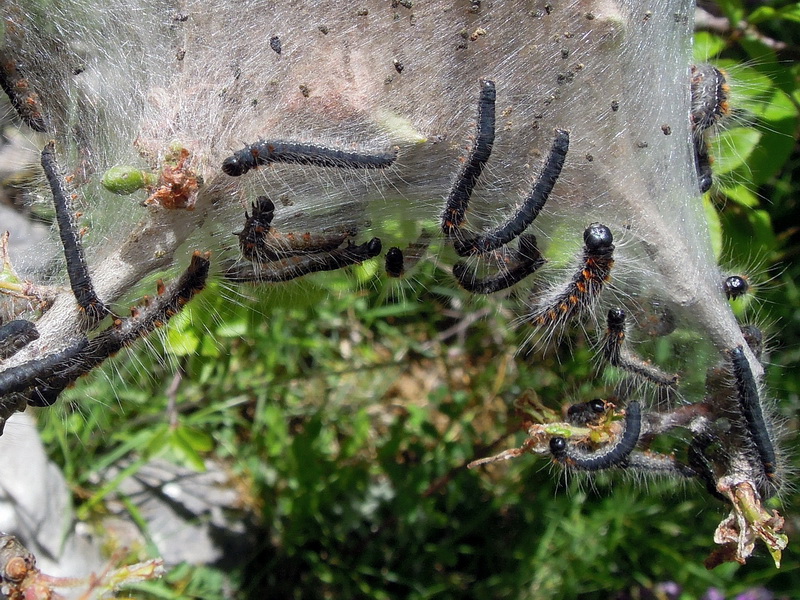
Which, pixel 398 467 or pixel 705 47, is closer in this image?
pixel 705 47

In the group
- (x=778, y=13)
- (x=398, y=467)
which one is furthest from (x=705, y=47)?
(x=398, y=467)

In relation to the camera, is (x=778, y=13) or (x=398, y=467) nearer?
(x=778, y=13)

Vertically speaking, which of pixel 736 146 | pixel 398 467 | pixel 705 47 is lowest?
pixel 398 467

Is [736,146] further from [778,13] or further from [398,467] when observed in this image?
[398,467]

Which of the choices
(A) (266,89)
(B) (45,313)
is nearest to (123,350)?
(B) (45,313)

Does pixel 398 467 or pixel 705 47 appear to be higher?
pixel 705 47

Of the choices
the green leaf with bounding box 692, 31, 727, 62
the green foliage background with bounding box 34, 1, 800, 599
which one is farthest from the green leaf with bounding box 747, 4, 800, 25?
the green foliage background with bounding box 34, 1, 800, 599

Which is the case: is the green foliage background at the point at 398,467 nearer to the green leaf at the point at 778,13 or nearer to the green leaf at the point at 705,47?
the green leaf at the point at 778,13

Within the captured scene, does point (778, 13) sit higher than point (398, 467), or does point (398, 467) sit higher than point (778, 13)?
point (778, 13)
